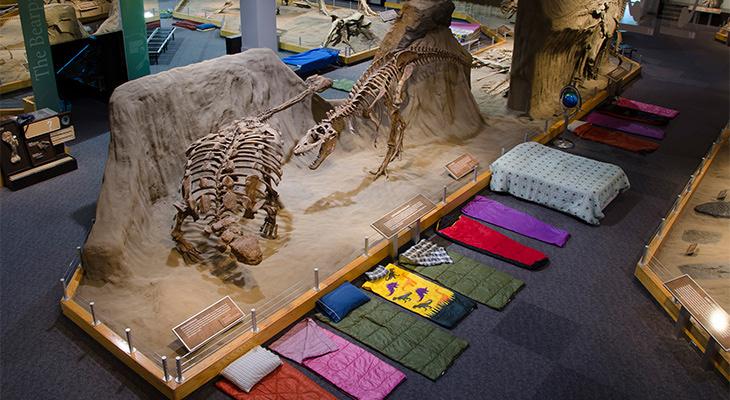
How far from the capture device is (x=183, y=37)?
16.0 meters

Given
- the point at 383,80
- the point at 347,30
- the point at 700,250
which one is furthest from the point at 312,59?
the point at 700,250

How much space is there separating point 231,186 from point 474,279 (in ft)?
9.53

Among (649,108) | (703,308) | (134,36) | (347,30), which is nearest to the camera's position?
(703,308)

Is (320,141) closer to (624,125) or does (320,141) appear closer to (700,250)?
(700,250)

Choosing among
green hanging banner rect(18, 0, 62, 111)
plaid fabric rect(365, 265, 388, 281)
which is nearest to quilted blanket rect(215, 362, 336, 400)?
plaid fabric rect(365, 265, 388, 281)

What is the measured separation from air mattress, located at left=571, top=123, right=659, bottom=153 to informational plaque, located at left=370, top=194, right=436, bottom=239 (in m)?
4.68

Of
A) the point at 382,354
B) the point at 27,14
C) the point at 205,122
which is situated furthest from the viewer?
the point at 27,14

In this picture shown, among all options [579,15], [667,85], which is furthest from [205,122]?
[667,85]

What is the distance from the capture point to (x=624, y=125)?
12.4 m

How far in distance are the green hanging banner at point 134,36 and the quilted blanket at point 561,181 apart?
6.65 meters

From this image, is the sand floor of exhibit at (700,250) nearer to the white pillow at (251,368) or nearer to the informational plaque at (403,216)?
the informational plaque at (403,216)

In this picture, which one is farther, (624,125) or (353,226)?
(624,125)

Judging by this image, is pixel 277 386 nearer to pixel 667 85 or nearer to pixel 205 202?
pixel 205 202

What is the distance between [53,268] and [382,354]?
3.96m
